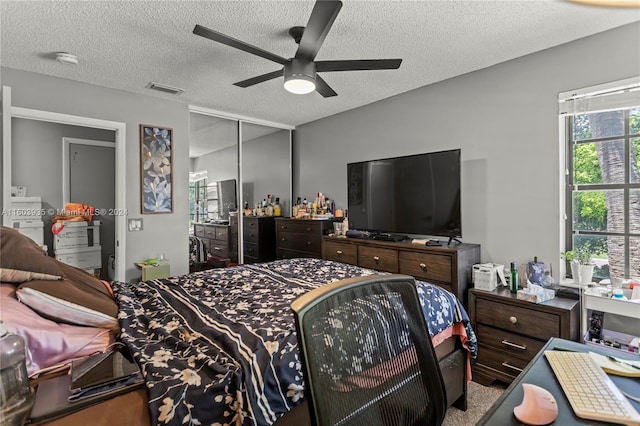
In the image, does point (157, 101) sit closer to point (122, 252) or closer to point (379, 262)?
point (122, 252)

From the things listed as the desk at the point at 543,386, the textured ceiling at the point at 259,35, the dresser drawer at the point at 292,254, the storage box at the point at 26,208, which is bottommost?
the dresser drawer at the point at 292,254

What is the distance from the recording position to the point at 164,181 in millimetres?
3773

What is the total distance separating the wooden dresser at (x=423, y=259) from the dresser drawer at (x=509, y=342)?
28 centimetres

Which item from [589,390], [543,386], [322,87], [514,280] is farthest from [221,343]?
[514,280]

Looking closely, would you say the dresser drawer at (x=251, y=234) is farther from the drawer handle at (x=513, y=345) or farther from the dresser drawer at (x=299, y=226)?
the drawer handle at (x=513, y=345)

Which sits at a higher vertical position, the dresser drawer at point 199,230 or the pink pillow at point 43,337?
the dresser drawer at point 199,230

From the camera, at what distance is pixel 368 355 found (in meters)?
0.90

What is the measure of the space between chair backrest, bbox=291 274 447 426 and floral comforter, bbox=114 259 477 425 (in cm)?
45

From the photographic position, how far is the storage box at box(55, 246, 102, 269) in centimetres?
374

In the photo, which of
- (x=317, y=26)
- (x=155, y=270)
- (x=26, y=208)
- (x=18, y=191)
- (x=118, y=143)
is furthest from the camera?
(x=155, y=270)

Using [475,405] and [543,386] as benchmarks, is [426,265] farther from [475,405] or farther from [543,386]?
[543,386]

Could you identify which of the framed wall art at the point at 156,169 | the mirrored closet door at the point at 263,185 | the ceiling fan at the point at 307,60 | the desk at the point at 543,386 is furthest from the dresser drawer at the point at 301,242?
the desk at the point at 543,386

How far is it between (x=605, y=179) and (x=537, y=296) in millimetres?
1087

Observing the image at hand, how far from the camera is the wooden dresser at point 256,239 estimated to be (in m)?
4.68
